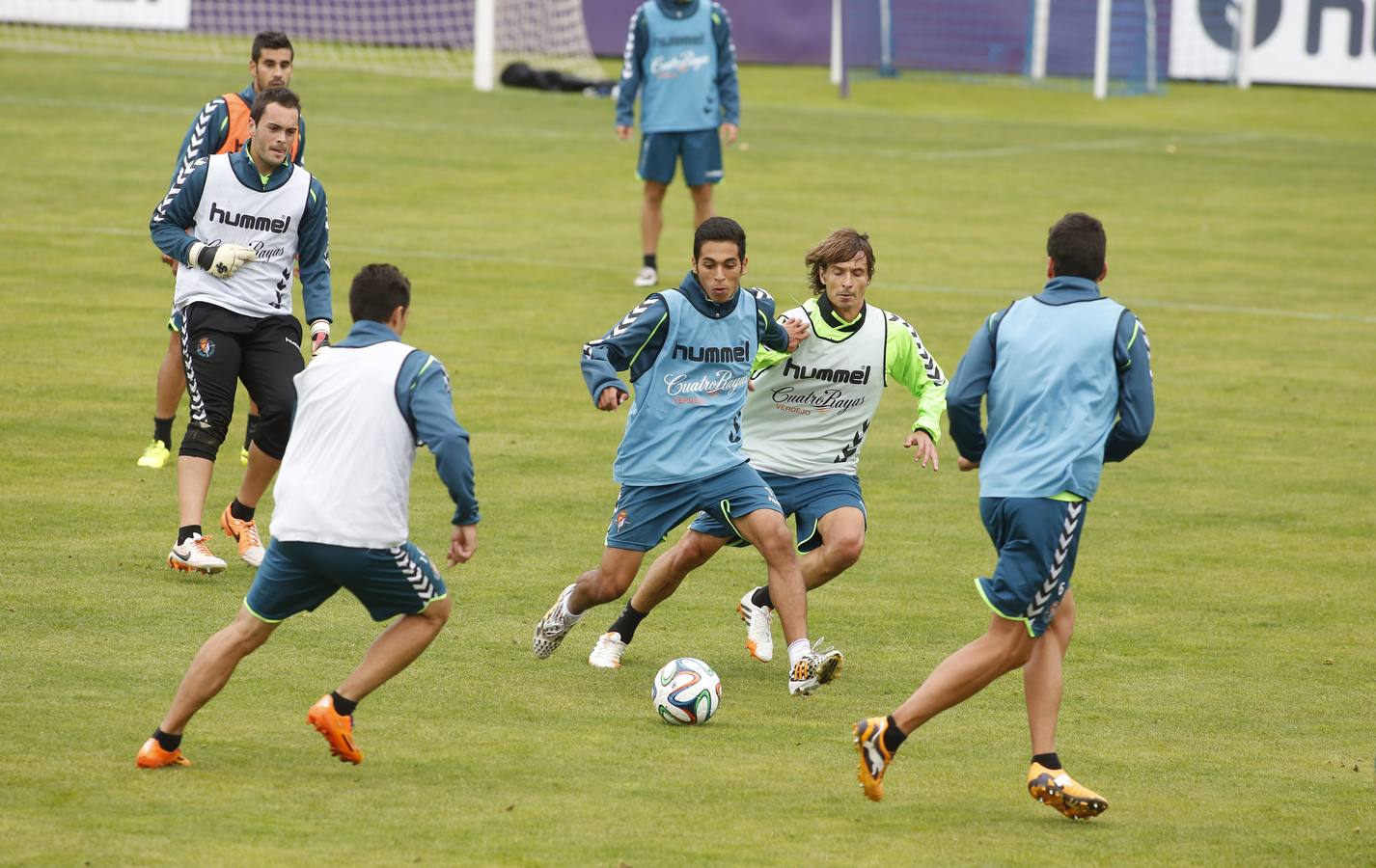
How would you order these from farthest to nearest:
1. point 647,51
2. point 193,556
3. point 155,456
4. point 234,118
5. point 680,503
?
1. point 647,51
2. point 155,456
3. point 234,118
4. point 193,556
5. point 680,503

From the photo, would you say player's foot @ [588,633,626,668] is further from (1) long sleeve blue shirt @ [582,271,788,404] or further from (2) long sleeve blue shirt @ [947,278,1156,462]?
(2) long sleeve blue shirt @ [947,278,1156,462]

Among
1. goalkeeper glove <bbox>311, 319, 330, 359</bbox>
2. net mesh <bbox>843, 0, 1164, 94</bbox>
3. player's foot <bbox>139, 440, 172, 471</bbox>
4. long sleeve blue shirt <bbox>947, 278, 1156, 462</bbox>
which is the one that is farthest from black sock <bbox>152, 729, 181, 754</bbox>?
net mesh <bbox>843, 0, 1164, 94</bbox>

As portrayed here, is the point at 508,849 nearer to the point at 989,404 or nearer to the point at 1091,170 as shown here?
the point at 989,404

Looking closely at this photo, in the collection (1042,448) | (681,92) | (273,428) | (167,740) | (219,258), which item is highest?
(219,258)

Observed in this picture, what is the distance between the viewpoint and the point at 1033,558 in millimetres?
6590

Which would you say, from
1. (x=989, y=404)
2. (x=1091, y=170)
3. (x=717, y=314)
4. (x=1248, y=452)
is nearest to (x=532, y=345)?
(x=1248, y=452)

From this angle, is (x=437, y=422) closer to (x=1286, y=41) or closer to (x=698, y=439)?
(x=698, y=439)

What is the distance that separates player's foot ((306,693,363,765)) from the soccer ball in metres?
1.39

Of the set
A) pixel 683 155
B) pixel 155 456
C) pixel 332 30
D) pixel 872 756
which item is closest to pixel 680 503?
pixel 872 756

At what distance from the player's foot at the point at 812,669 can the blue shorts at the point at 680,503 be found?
0.62 meters

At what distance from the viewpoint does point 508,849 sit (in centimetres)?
617

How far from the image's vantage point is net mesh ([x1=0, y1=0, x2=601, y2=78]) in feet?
110

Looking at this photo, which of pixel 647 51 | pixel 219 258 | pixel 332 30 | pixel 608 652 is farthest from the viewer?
pixel 332 30

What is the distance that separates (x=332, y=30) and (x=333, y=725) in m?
30.7
